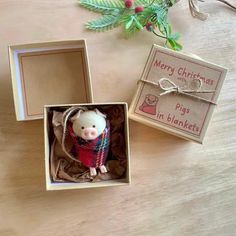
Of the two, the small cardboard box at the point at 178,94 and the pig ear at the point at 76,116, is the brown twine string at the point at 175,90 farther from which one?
the pig ear at the point at 76,116

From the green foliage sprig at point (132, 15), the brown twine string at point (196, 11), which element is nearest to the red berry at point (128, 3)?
the green foliage sprig at point (132, 15)

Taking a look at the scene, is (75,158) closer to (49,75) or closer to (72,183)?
(72,183)

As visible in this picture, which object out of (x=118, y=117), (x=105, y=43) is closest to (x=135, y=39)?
(x=105, y=43)

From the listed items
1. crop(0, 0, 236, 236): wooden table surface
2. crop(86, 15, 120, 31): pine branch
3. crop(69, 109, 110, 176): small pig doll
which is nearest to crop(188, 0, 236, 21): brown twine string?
crop(0, 0, 236, 236): wooden table surface

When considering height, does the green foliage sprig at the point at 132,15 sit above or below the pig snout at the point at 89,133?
above

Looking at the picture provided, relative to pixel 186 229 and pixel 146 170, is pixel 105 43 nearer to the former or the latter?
pixel 146 170
